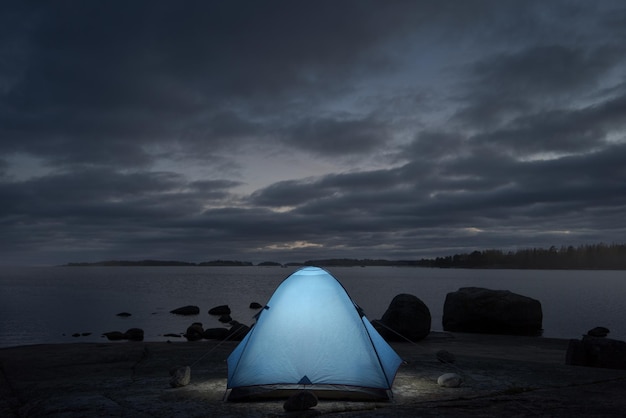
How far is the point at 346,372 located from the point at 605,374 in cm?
693

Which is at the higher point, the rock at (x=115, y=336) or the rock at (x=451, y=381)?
the rock at (x=451, y=381)

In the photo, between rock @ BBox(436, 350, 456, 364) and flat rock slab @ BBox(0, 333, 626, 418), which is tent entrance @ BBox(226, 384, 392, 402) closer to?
flat rock slab @ BBox(0, 333, 626, 418)

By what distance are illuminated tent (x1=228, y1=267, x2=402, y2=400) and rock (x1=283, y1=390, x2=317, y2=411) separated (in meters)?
0.88

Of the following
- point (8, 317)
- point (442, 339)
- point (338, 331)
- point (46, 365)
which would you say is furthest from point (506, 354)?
point (8, 317)

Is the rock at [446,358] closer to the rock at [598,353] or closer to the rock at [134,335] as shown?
the rock at [598,353]

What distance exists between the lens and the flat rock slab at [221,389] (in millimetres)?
8016

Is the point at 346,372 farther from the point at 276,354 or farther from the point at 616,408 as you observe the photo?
the point at 616,408

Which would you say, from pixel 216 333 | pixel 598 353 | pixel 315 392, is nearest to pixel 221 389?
pixel 315 392

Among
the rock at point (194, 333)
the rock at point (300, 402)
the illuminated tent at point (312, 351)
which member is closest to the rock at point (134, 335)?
the rock at point (194, 333)

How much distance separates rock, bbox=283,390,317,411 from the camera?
8023 mm

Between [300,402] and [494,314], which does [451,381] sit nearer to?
[300,402]

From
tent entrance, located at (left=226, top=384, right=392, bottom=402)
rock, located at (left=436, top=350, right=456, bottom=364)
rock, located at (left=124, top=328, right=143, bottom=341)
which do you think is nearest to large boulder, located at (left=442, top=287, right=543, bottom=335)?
rock, located at (left=436, top=350, right=456, bottom=364)

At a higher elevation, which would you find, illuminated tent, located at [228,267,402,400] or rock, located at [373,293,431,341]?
illuminated tent, located at [228,267,402,400]

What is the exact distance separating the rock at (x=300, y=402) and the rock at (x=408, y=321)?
13529mm
